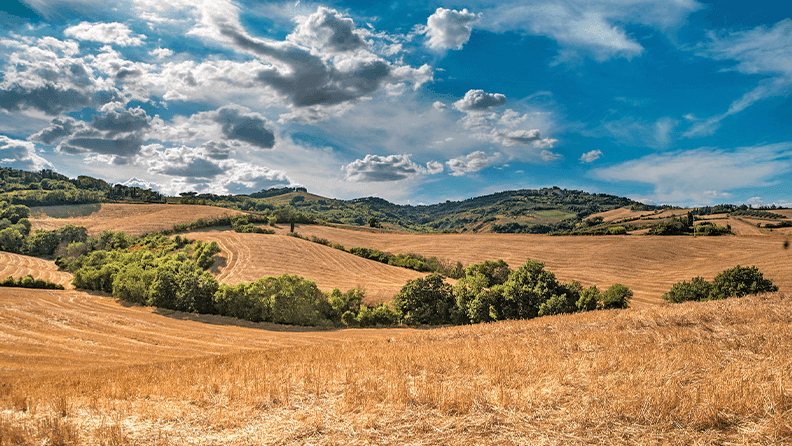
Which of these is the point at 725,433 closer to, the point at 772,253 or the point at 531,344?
the point at 531,344

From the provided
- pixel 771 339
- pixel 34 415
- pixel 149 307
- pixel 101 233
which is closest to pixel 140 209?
pixel 101 233

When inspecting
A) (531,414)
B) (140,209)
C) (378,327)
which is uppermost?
(140,209)

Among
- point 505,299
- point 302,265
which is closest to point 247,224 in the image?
point 302,265

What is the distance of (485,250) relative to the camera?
9031 centimetres

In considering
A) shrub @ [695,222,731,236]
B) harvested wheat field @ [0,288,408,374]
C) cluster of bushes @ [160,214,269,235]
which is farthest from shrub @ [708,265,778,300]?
cluster of bushes @ [160,214,269,235]

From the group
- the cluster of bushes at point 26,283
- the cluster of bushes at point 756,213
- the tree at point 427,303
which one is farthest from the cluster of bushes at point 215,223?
the cluster of bushes at point 756,213

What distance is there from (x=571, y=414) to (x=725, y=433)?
85.4 inches

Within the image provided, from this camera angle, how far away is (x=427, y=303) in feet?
152

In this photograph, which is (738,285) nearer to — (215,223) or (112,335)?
(112,335)

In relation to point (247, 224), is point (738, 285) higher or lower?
lower

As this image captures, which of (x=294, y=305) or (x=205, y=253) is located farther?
(x=205, y=253)

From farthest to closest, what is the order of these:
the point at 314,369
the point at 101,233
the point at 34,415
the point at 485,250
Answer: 1. the point at 101,233
2. the point at 485,250
3. the point at 314,369
4. the point at 34,415

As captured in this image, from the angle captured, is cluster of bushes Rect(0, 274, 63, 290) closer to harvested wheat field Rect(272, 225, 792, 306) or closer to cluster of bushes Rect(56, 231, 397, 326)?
cluster of bushes Rect(56, 231, 397, 326)

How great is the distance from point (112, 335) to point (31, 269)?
7393 centimetres
